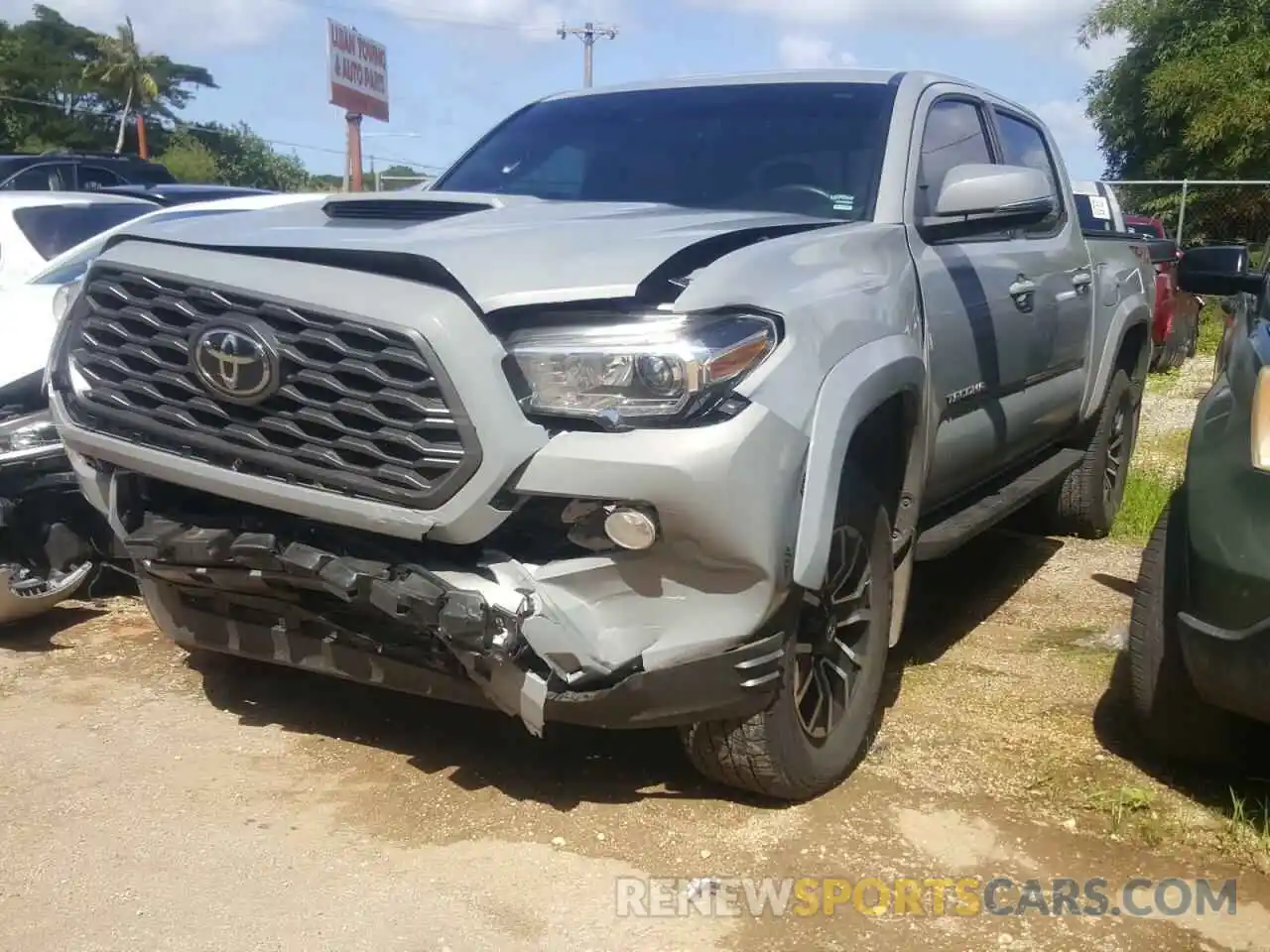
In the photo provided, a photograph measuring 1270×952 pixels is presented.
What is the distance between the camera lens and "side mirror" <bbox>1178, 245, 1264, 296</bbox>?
411 cm

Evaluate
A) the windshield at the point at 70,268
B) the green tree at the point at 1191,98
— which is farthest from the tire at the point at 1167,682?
the green tree at the point at 1191,98

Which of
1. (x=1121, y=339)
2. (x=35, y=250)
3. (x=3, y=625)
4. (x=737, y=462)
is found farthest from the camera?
(x=35, y=250)

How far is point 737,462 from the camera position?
261 cm

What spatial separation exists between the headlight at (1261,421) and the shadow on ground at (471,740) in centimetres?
143

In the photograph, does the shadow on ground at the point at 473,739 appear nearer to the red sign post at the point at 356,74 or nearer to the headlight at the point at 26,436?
the headlight at the point at 26,436

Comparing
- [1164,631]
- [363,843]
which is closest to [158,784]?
[363,843]

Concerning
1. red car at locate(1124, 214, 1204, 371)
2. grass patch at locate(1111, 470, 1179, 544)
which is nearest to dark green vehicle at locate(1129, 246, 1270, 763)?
grass patch at locate(1111, 470, 1179, 544)

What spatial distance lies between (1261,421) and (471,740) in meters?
2.18

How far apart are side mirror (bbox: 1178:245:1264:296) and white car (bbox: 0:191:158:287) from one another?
509 cm

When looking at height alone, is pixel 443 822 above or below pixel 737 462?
below

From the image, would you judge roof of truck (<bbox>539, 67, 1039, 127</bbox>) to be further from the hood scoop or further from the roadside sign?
the roadside sign

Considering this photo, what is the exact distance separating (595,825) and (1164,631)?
5.02ft

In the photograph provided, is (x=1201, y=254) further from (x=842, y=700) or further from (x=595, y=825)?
(x=595, y=825)

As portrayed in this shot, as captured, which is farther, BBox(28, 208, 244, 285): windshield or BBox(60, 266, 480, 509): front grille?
BBox(28, 208, 244, 285): windshield
